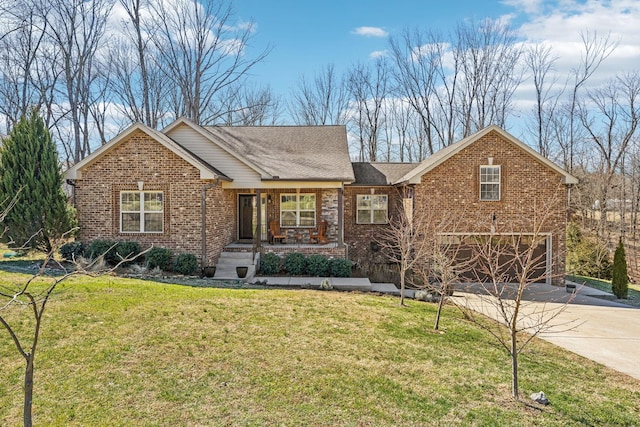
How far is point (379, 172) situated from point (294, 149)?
4343mm

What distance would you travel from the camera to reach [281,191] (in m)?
17.6

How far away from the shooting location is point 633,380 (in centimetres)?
654

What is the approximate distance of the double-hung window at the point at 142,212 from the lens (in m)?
14.0

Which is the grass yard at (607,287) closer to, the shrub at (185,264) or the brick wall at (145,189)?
the shrub at (185,264)

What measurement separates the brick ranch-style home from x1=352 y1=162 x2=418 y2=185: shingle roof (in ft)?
0.41

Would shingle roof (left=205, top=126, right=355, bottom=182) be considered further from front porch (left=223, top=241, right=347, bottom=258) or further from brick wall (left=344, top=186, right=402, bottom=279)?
front porch (left=223, top=241, right=347, bottom=258)

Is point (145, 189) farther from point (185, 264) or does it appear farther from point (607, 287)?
point (607, 287)

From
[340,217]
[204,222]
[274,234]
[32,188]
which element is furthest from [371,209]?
[32,188]

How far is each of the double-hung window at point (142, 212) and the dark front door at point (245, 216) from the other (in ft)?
14.9

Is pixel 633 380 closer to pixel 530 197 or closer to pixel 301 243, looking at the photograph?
pixel 530 197

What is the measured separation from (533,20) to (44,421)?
79.0 ft

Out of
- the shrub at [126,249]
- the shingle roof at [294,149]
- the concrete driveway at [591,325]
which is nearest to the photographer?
the concrete driveway at [591,325]

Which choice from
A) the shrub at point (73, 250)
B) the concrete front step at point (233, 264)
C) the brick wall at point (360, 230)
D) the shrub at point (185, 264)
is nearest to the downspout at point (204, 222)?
the shrub at point (185, 264)

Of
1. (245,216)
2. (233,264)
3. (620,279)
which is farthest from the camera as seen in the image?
(245,216)
